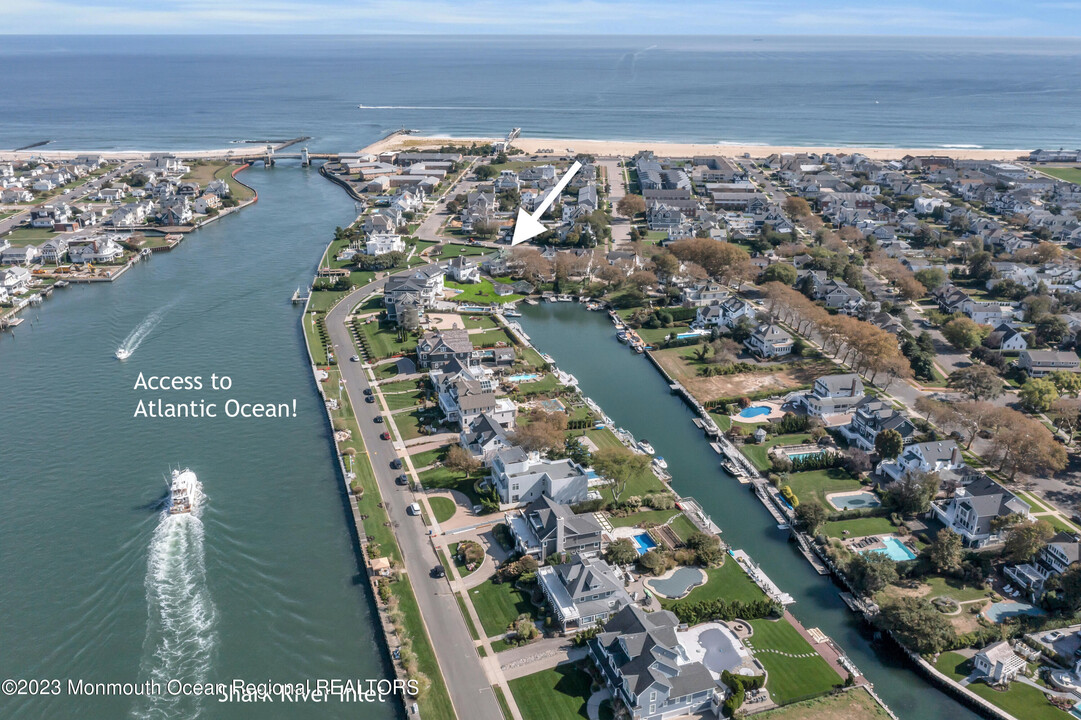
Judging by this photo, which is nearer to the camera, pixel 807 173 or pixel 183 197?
pixel 183 197

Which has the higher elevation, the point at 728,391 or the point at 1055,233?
the point at 1055,233

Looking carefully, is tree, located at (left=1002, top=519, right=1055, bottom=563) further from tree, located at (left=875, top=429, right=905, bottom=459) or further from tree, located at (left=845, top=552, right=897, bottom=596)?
tree, located at (left=875, top=429, right=905, bottom=459)

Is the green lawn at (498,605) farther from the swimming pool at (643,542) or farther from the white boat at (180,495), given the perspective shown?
the white boat at (180,495)

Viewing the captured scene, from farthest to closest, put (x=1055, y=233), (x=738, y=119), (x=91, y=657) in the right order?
(x=738, y=119) < (x=1055, y=233) < (x=91, y=657)

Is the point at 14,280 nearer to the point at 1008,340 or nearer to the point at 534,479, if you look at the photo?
the point at 534,479

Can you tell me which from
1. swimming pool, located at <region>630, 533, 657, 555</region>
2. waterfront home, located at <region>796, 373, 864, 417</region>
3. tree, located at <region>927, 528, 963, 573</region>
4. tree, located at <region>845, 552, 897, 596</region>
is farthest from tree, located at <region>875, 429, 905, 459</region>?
swimming pool, located at <region>630, 533, 657, 555</region>

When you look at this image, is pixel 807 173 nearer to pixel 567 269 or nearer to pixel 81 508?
pixel 567 269

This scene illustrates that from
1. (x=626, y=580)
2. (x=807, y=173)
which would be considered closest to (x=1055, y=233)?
(x=807, y=173)

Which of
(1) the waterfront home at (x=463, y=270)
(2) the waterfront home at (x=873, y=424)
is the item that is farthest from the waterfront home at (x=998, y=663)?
(1) the waterfront home at (x=463, y=270)
